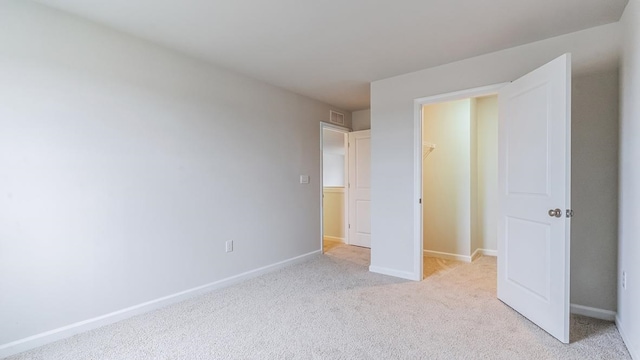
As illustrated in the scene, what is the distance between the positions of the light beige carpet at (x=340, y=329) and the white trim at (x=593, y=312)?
0.32 feet

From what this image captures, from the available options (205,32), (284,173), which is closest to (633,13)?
(205,32)

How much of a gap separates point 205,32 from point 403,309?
2850 millimetres

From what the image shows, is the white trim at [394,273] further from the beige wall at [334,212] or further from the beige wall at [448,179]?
the beige wall at [334,212]

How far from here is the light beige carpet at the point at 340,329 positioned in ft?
6.23

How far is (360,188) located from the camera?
4953 millimetres

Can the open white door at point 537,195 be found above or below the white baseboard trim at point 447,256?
above

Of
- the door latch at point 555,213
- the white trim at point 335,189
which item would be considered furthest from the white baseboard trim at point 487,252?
the door latch at point 555,213

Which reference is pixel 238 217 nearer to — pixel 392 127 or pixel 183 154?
pixel 183 154

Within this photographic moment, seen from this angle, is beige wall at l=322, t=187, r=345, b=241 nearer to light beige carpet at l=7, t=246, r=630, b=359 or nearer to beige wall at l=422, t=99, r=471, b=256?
beige wall at l=422, t=99, r=471, b=256

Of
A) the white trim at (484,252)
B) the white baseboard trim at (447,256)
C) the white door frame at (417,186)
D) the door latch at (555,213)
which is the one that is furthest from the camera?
the white trim at (484,252)

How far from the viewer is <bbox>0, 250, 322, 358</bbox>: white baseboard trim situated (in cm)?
193

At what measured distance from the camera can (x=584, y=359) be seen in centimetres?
180

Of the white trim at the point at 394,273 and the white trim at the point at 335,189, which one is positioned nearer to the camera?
the white trim at the point at 394,273

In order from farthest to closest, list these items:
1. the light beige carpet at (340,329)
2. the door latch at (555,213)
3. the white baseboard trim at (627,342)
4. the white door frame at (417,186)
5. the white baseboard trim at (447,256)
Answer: the white baseboard trim at (447,256) < the white door frame at (417,186) < the door latch at (555,213) < the light beige carpet at (340,329) < the white baseboard trim at (627,342)
